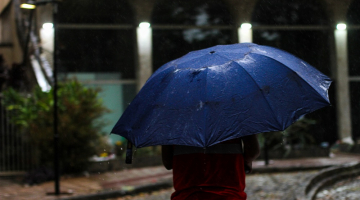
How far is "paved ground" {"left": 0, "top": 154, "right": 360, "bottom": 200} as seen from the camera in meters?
9.86

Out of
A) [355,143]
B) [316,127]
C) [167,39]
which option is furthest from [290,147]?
[167,39]

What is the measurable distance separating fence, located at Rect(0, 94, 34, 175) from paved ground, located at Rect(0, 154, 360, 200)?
1.58ft

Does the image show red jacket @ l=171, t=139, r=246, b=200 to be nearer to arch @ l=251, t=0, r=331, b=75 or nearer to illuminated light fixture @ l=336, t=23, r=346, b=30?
arch @ l=251, t=0, r=331, b=75

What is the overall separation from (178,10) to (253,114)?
53.3 ft

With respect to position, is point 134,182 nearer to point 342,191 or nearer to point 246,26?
point 342,191

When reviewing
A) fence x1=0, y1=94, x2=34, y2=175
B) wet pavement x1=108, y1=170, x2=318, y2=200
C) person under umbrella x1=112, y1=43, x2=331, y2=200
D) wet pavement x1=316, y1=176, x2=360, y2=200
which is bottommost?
wet pavement x1=316, y1=176, x2=360, y2=200

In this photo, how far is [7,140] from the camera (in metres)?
12.8

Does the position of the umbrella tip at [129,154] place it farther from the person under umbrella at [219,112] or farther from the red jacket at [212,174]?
the red jacket at [212,174]

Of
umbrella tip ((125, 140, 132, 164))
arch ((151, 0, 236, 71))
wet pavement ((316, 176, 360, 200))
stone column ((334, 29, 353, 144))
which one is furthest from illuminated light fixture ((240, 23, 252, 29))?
umbrella tip ((125, 140, 132, 164))

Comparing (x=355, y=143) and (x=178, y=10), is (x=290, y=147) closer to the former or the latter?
(x=355, y=143)

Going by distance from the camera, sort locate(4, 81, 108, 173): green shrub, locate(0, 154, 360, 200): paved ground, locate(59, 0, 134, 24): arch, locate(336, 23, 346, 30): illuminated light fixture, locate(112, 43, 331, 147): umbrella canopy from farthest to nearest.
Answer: locate(336, 23, 346, 30): illuminated light fixture
locate(59, 0, 134, 24): arch
locate(4, 81, 108, 173): green shrub
locate(0, 154, 360, 200): paved ground
locate(112, 43, 331, 147): umbrella canopy

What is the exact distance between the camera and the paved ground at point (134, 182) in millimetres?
9859

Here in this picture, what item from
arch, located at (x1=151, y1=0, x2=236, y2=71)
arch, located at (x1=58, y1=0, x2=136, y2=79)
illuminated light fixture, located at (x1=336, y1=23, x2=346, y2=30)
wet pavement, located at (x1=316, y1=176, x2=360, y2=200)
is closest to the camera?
wet pavement, located at (x1=316, y1=176, x2=360, y2=200)

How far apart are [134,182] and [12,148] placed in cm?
344
